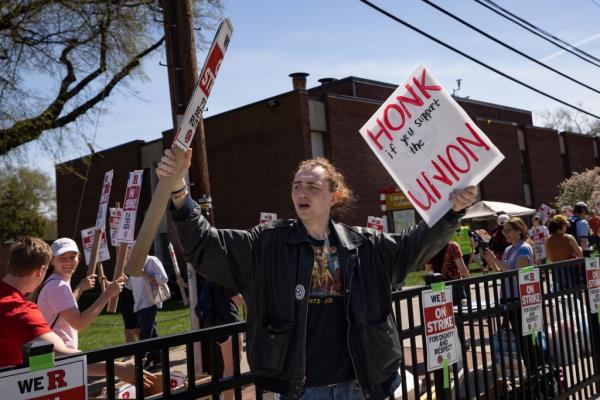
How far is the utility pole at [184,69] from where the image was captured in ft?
22.1

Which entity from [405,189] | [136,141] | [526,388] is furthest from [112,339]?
[136,141]

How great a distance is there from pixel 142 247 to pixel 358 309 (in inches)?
38.0

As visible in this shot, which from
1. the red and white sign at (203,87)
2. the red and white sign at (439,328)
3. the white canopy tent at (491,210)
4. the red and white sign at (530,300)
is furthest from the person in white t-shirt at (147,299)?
the white canopy tent at (491,210)

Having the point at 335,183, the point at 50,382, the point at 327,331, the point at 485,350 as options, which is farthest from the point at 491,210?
the point at 50,382

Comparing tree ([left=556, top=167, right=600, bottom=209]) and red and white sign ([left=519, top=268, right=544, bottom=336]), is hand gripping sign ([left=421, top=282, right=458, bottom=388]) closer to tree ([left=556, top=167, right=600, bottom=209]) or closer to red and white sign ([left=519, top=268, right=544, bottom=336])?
red and white sign ([left=519, top=268, right=544, bottom=336])

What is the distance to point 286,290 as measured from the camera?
98.7 inches

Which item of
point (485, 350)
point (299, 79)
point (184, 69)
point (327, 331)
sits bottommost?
point (485, 350)

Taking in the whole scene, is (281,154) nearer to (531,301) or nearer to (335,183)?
(531,301)

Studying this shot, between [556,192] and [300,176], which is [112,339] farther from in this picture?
[556,192]

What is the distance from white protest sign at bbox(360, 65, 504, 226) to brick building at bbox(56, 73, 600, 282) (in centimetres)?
1452

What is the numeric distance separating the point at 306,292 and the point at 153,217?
2.38 ft

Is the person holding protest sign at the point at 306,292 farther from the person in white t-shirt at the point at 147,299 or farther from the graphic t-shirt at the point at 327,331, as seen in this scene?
the person in white t-shirt at the point at 147,299

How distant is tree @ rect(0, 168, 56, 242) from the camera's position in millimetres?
47312

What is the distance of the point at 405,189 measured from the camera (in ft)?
10.3
